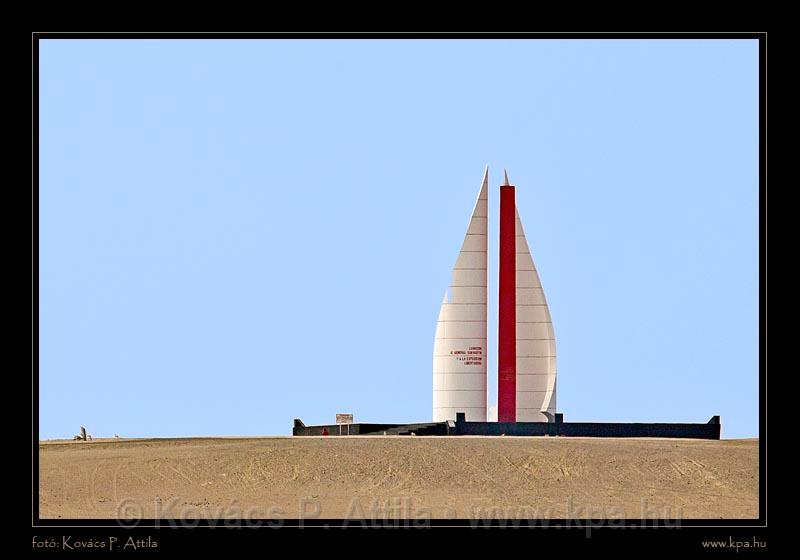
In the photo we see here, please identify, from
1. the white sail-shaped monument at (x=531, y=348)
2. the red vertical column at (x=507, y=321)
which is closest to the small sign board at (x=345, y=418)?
the red vertical column at (x=507, y=321)

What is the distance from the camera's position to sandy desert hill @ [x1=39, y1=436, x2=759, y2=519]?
39750 millimetres

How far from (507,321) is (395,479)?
1504 centimetres

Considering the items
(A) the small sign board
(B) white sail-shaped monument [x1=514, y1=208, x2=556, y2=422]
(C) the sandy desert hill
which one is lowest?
(C) the sandy desert hill

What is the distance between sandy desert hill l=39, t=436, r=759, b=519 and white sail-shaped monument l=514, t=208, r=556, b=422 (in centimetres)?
857

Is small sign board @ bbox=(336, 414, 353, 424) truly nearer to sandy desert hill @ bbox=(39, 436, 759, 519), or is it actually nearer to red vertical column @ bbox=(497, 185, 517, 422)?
sandy desert hill @ bbox=(39, 436, 759, 519)

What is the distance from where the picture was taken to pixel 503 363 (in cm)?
5659

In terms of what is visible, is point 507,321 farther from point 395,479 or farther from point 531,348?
point 395,479

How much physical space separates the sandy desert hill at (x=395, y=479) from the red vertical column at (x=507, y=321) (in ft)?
27.1

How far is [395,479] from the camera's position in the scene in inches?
1670

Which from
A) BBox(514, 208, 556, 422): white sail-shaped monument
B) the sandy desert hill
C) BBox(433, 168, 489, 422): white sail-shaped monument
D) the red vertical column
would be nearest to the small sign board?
the sandy desert hill

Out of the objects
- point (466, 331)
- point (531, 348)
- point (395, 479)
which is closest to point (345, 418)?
point (466, 331)
